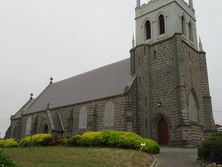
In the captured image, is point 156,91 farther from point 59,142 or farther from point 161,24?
point 59,142

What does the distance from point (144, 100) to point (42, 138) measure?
11.1 meters

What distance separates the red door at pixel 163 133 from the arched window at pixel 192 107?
271 cm

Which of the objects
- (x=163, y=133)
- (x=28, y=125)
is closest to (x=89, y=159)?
(x=163, y=133)

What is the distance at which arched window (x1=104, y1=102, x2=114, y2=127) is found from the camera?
3199cm

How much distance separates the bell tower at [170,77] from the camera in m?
28.2

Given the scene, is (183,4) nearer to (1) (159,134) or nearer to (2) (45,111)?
(1) (159,134)

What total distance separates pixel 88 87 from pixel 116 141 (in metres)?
17.9

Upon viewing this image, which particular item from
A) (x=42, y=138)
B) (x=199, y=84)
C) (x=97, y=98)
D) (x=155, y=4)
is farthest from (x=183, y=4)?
(x=42, y=138)

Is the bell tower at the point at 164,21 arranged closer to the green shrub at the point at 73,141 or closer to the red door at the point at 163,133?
the red door at the point at 163,133

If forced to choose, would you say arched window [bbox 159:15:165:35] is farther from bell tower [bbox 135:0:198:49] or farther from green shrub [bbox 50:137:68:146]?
green shrub [bbox 50:137:68:146]

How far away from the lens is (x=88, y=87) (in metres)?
39.5

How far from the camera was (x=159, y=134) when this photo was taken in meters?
29.6

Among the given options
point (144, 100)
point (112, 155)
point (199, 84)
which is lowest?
point (112, 155)

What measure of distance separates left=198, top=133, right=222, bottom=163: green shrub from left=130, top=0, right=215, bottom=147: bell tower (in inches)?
358
